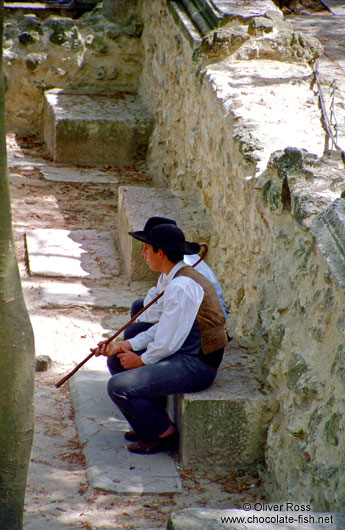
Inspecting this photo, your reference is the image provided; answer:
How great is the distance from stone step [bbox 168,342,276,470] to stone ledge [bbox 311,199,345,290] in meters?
0.89

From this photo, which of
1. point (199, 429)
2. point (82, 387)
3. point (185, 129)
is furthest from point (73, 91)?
point (199, 429)

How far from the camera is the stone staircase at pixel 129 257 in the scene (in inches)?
155

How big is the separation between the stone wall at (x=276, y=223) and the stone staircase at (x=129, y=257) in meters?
0.14

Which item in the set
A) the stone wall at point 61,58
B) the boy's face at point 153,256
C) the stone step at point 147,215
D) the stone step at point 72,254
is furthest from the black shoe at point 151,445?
the stone wall at point 61,58

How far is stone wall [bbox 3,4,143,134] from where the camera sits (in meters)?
9.16

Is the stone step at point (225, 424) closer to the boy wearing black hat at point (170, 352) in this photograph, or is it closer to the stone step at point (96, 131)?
the boy wearing black hat at point (170, 352)

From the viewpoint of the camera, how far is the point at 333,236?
3.57m

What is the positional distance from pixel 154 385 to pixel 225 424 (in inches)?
16.8

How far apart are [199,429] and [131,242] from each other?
2577 mm

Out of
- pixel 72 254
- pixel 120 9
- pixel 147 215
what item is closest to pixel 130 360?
pixel 147 215

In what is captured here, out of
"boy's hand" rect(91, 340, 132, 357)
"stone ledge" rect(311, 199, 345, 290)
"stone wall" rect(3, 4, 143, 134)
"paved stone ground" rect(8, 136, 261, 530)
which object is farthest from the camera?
"stone wall" rect(3, 4, 143, 134)

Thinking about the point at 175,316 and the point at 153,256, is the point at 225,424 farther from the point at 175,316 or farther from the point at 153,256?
the point at 153,256

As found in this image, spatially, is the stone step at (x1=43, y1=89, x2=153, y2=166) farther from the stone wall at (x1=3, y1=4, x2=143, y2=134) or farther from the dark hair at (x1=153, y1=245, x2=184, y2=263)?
the dark hair at (x1=153, y1=245, x2=184, y2=263)

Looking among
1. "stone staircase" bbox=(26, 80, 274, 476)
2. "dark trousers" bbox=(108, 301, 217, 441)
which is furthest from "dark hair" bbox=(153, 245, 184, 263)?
"stone staircase" bbox=(26, 80, 274, 476)
